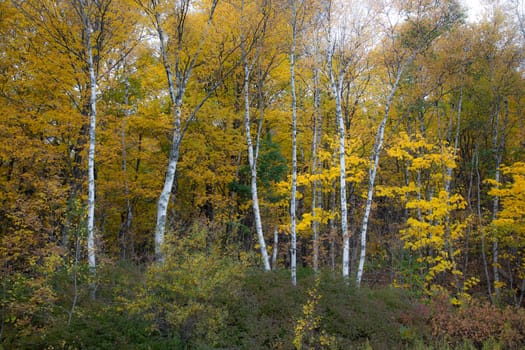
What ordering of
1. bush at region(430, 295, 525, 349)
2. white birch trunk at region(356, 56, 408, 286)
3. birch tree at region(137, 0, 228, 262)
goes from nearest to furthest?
bush at region(430, 295, 525, 349), birch tree at region(137, 0, 228, 262), white birch trunk at region(356, 56, 408, 286)

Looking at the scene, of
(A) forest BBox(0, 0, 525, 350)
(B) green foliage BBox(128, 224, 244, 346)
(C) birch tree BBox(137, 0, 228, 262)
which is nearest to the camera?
(B) green foliage BBox(128, 224, 244, 346)

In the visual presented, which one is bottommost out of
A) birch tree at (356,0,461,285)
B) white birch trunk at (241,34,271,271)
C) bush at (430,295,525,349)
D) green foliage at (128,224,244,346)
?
bush at (430,295,525,349)

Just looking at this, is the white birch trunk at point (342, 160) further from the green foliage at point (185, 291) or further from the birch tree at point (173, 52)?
the green foliage at point (185, 291)

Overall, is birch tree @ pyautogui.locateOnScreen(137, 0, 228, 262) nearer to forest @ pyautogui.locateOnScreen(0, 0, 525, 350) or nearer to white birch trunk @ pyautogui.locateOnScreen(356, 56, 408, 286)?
forest @ pyautogui.locateOnScreen(0, 0, 525, 350)

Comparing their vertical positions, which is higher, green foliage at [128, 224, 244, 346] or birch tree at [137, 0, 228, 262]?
birch tree at [137, 0, 228, 262]

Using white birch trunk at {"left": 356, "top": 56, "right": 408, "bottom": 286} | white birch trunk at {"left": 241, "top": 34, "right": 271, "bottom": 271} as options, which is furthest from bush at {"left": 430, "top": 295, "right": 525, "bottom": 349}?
white birch trunk at {"left": 241, "top": 34, "right": 271, "bottom": 271}

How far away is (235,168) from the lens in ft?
40.5

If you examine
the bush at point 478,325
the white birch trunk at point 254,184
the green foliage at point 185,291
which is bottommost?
the bush at point 478,325

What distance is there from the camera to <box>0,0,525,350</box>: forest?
6.93 metres

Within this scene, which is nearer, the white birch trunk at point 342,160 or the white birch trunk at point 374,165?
the white birch trunk at point 342,160

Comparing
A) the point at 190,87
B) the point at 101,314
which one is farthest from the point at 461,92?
the point at 101,314

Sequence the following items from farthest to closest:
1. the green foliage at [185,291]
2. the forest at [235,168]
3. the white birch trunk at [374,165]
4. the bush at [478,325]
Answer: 1. the white birch trunk at [374,165]
2. the bush at [478,325]
3. the forest at [235,168]
4. the green foliage at [185,291]

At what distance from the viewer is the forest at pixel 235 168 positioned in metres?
6.93

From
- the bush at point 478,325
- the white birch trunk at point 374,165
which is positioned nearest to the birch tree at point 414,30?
the white birch trunk at point 374,165
